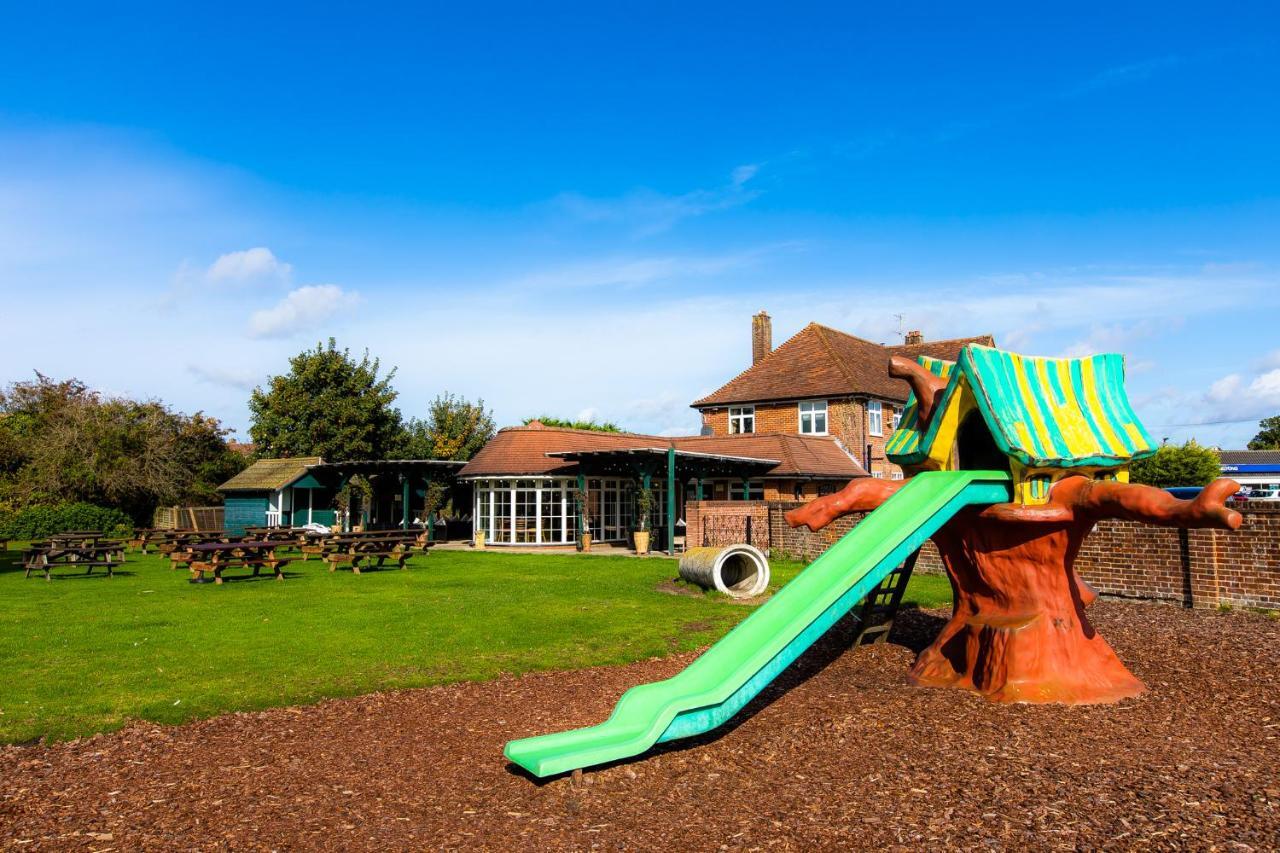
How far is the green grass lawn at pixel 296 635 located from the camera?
8.02 m

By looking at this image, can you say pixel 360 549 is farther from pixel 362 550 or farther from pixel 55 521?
pixel 55 521

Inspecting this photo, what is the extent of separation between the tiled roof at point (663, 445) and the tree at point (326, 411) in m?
17.6

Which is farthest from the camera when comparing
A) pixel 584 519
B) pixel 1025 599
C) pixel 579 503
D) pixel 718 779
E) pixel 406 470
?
pixel 406 470

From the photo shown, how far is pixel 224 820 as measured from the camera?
4969 mm

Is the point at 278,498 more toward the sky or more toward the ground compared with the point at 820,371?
more toward the ground

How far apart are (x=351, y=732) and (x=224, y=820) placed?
1.85 m

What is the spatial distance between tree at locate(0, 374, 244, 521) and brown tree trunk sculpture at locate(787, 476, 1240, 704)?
36892mm

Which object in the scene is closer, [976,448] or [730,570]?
[976,448]

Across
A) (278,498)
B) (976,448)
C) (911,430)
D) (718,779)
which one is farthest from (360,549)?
(278,498)

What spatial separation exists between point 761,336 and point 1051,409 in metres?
31.9

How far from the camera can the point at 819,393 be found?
33.9 meters

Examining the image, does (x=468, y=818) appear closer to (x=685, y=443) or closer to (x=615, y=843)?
(x=615, y=843)

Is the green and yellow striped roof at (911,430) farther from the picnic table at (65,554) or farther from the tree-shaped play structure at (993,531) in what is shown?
the picnic table at (65,554)

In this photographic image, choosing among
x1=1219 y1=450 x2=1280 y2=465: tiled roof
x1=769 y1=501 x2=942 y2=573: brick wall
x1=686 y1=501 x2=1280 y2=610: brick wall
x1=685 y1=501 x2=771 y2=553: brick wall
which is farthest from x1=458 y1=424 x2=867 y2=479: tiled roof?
x1=1219 y1=450 x2=1280 y2=465: tiled roof
